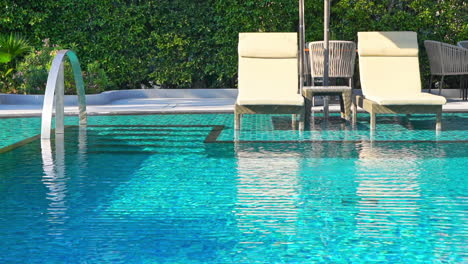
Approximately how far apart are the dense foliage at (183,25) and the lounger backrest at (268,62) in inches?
184

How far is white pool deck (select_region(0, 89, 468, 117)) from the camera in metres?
11.1

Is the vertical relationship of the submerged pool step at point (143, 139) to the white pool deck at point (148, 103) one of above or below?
below

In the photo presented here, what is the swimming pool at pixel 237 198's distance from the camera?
3.57 metres

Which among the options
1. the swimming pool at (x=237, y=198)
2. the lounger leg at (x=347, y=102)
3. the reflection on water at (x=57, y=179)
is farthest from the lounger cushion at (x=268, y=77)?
the reflection on water at (x=57, y=179)

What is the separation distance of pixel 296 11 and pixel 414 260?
1156 centimetres

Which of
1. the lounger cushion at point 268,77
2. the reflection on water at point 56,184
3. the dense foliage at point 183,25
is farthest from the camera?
the dense foliage at point 183,25

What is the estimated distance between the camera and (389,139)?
7789 mm

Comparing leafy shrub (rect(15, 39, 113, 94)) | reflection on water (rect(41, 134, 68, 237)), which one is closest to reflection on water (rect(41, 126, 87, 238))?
reflection on water (rect(41, 134, 68, 237))

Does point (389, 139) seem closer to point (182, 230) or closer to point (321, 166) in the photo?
point (321, 166)

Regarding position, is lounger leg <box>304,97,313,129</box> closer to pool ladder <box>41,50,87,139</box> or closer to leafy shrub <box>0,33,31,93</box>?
pool ladder <box>41,50,87,139</box>

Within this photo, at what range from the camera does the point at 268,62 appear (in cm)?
970

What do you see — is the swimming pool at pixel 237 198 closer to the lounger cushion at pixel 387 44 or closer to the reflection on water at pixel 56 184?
the reflection on water at pixel 56 184

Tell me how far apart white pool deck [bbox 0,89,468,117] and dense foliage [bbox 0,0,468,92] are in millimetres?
425

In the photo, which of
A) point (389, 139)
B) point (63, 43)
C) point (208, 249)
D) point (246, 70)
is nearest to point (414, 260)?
point (208, 249)
